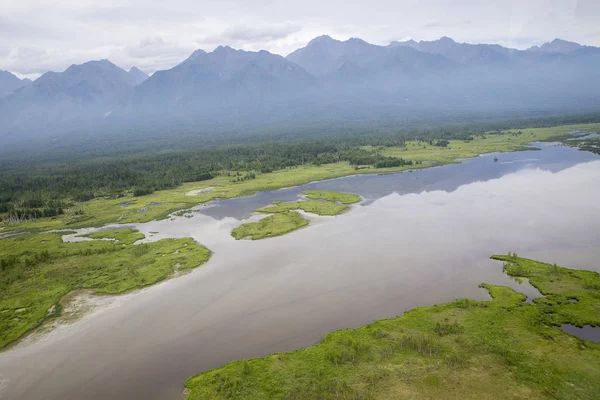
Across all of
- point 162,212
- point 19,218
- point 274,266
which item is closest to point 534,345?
point 274,266

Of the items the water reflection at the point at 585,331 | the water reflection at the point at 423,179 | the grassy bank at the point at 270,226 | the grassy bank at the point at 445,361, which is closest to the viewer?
the grassy bank at the point at 445,361

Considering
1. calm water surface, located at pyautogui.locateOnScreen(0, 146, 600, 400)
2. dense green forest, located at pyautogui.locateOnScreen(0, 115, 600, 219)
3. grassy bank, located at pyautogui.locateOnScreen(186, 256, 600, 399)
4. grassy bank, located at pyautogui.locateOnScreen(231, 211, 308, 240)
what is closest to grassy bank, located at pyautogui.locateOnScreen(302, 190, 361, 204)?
calm water surface, located at pyautogui.locateOnScreen(0, 146, 600, 400)

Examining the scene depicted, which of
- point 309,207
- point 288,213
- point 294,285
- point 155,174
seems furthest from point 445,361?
point 155,174

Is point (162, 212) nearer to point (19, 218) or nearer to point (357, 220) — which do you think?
point (19, 218)

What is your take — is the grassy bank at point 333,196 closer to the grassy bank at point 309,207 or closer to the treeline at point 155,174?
the grassy bank at point 309,207

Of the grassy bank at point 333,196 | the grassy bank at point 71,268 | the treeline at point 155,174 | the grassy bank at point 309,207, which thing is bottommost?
the grassy bank at point 71,268

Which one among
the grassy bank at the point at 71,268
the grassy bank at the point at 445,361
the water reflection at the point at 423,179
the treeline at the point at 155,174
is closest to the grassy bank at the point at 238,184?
the treeline at the point at 155,174
